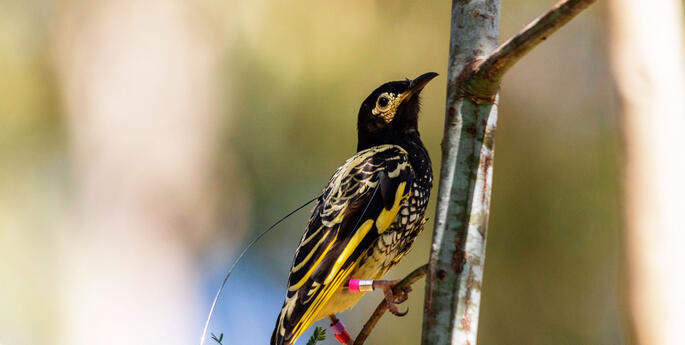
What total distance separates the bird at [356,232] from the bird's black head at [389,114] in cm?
13

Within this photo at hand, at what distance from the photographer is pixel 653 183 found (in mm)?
3992

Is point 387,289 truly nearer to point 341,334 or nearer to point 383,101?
point 341,334

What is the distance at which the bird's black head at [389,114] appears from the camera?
3752 millimetres

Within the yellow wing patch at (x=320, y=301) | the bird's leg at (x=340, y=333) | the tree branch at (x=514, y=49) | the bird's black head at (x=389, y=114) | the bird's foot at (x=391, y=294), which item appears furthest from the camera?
the bird's black head at (x=389, y=114)

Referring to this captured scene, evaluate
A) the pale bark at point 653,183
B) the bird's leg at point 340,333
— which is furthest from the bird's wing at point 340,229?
the pale bark at point 653,183

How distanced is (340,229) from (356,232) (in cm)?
7

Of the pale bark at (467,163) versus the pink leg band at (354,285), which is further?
A: the pink leg band at (354,285)

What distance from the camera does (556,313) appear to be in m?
7.69

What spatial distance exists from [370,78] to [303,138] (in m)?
1.02

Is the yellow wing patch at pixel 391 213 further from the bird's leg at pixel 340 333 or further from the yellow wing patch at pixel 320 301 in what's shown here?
the bird's leg at pixel 340 333

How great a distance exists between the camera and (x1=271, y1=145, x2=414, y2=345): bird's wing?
109 inches

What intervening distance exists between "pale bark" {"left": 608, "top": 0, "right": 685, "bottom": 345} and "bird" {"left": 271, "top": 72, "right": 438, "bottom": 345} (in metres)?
1.33

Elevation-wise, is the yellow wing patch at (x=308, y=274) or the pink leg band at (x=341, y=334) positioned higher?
the yellow wing patch at (x=308, y=274)

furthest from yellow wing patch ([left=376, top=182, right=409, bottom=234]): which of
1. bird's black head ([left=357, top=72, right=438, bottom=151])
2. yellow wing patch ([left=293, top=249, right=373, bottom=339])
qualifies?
bird's black head ([left=357, top=72, right=438, bottom=151])
